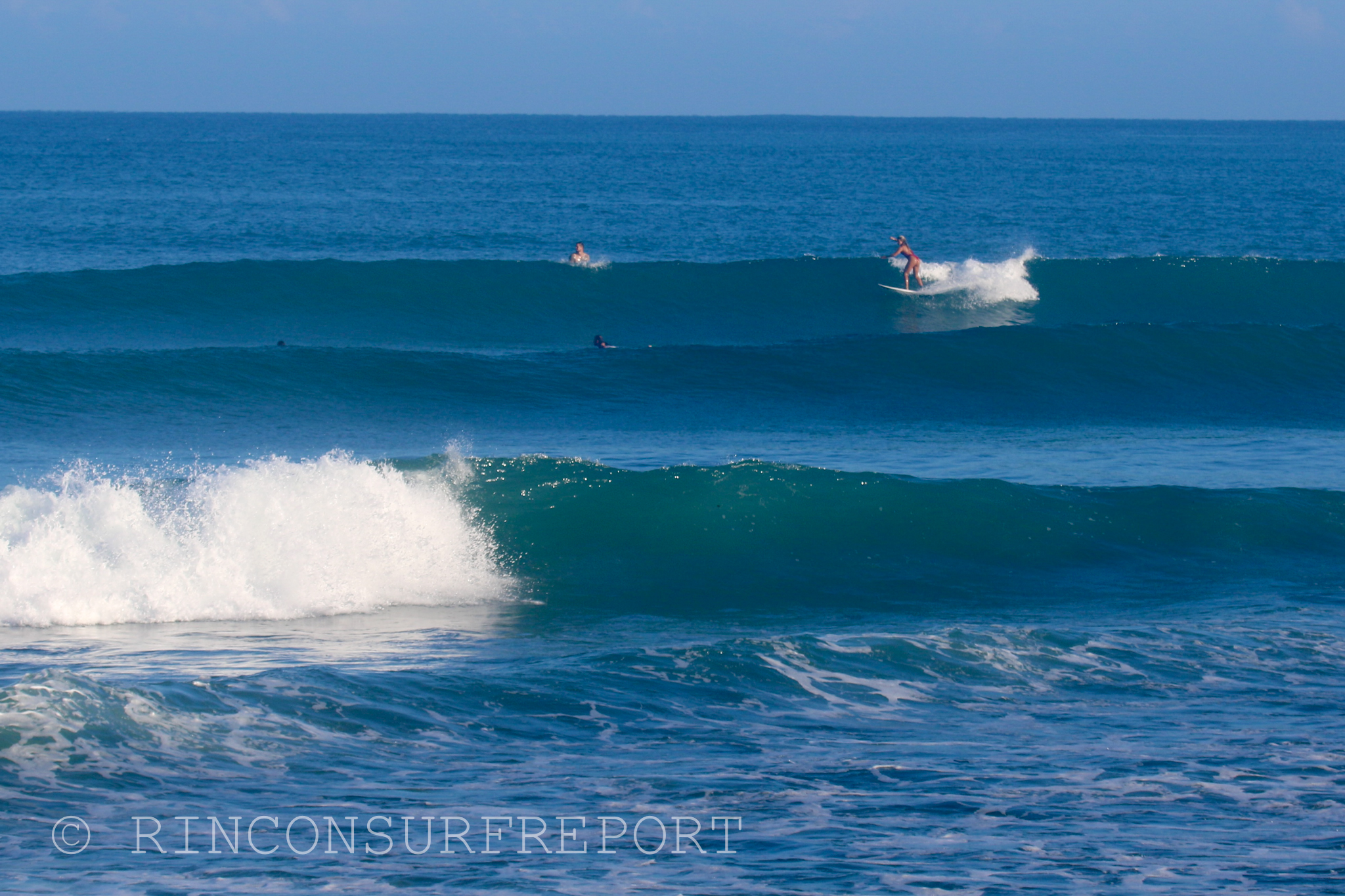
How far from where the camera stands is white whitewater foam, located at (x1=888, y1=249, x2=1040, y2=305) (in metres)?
26.8

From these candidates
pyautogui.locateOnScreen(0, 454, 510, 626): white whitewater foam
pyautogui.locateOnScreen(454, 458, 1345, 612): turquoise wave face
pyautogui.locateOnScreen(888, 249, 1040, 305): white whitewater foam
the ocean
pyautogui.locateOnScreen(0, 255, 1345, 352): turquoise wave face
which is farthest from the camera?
pyautogui.locateOnScreen(888, 249, 1040, 305): white whitewater foam

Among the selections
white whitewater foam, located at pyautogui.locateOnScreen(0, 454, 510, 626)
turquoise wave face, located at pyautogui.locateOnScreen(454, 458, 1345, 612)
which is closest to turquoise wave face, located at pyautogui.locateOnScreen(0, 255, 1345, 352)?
turquoise wave face, located at pyautogui.locateOnScreen(454, 458, 1345, 612)

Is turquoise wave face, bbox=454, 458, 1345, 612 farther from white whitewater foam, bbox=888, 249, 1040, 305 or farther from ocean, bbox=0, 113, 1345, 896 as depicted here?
white whitewater foam, bbox=888, 249, 1040, 305

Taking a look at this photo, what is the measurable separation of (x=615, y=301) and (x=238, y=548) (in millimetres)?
16938

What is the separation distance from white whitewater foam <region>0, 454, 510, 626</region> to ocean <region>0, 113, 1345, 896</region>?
4 centimetres

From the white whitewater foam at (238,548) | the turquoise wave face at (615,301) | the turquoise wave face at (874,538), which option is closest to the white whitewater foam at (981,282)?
the turquoise wave face at (615,301)

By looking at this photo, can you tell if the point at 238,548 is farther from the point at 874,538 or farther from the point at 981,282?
the point at 981,282

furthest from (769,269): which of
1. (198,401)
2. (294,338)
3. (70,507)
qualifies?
(70,507)

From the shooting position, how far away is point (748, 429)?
1659 centimetres

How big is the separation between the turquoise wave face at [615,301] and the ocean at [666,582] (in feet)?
0.45

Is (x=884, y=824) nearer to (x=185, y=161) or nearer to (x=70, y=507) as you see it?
(x=70, y=507)

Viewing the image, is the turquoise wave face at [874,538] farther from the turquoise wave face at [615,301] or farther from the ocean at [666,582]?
the turquoise wave face at [615,301]

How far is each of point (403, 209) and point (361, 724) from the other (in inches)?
1654

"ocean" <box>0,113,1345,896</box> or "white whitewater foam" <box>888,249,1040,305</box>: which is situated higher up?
"white whitewater foam" <box>888,249,1040,305</box>
